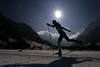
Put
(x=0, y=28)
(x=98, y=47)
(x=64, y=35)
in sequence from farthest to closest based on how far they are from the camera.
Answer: (x=0, y=28)
(x=98, y=47)
(x=64, y=35)

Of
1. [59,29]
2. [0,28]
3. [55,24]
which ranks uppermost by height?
[0,28]

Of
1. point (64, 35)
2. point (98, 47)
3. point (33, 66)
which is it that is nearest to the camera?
point (33, 66)

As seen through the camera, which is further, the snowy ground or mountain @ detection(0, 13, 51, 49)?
mountain @ detection(0, 13, 51, 49)

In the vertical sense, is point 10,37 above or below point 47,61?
above

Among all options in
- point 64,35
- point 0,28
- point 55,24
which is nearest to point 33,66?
point 64,35

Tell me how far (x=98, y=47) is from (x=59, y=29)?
11062 millimetres

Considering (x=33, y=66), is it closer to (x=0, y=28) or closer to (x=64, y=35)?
(x=64, y=35)

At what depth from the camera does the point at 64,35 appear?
505cm

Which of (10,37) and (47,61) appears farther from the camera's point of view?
(10,37)

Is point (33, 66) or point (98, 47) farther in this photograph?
point (98, 47)

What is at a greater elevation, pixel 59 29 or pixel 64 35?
pixel 59 29

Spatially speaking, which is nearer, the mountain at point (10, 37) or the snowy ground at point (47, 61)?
the snowy ground at point (47, 61)

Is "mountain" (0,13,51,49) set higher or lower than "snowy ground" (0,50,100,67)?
higher

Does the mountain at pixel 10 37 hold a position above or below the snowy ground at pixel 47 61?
above
